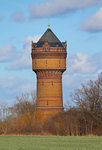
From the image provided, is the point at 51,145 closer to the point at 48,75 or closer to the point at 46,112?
the point at 46,112

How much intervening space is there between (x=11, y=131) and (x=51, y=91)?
7.73 metres

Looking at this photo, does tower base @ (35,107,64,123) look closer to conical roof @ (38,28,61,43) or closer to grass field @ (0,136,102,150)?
conical roof @ (38,28,61,43)

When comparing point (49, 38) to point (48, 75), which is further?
point (49, 38)

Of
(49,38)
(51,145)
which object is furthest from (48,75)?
(51,145)

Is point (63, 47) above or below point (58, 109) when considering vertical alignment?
above

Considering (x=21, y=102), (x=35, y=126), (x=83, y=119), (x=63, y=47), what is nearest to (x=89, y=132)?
(x=83, y=119)

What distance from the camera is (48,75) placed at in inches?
2623

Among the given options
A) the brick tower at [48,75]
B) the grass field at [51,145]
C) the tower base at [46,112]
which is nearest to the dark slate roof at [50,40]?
the brick tower at [48,75]

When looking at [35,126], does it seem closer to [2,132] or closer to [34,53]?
[2,132]

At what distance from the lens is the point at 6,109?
70.8 meters

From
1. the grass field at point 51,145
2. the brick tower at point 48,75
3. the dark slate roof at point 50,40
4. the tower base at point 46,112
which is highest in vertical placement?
the dark slate roof at point 50,40

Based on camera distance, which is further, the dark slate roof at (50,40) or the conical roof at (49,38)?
the conical roof at (49,38)

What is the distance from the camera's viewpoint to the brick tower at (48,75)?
216ft

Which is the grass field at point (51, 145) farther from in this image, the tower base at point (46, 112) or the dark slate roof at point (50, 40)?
the dark slate roof at point (50, 40)
